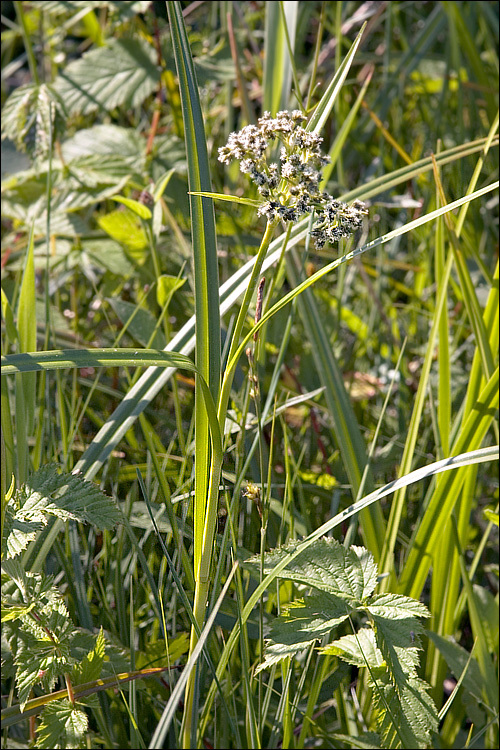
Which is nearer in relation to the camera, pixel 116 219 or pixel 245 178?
pixel 116 219

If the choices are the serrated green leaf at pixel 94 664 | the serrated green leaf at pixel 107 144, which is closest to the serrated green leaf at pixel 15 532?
the serrated green leaf at pixel 94 664

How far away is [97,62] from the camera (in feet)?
5.06

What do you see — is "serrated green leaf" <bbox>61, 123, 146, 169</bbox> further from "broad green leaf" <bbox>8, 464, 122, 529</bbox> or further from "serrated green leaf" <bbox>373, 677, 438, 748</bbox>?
"serrated green leaf" <bbox>373, 677, 438, 748</bbox>

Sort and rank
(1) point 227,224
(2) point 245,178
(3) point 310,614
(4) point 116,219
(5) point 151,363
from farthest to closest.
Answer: (2) point 245,178 < (1) point 227,224 < (4) point 116,219 < (3) point 310,614 < (5) point 151,363

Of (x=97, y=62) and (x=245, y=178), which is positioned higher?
(x=97, y=62)

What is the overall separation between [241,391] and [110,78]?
949 millimetres

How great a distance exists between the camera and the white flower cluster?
558mm

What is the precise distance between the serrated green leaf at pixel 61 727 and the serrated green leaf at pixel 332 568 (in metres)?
0.23

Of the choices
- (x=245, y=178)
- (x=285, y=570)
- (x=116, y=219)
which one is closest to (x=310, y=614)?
(x=285, y=570)

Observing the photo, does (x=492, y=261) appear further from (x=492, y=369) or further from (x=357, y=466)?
(x=357, y=466)

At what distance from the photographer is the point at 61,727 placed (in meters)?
0.65

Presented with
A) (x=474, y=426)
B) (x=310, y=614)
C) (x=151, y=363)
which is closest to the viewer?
(x=151, y=363)

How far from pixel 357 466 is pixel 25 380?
468mm

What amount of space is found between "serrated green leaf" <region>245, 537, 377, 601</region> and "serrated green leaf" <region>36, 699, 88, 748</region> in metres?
0.23
